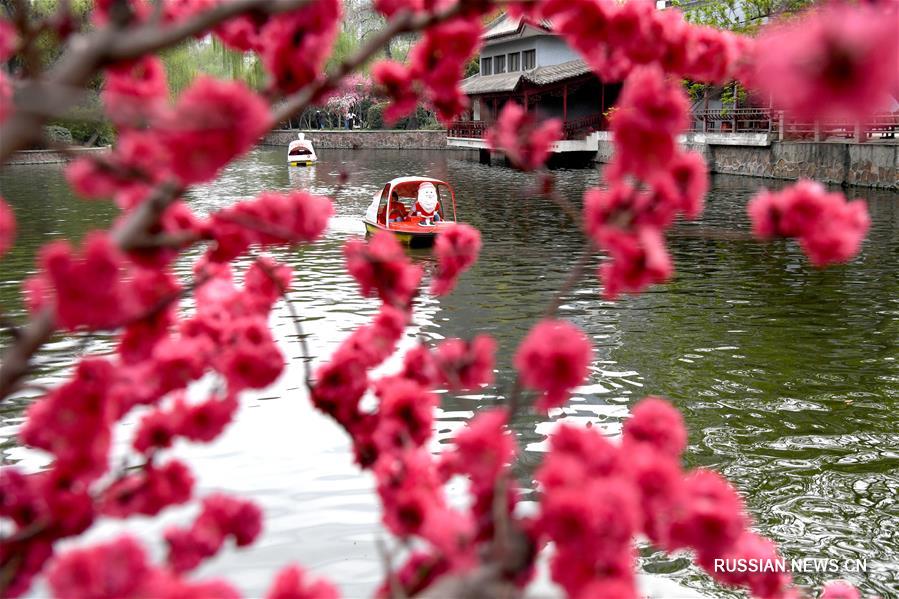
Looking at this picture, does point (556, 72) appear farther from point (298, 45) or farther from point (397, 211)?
point (298, 45)

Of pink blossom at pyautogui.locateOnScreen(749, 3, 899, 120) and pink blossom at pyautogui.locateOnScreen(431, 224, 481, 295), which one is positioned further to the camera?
pink blossom at pyautogui.locateOnScreen(431, 224, 481, 295)

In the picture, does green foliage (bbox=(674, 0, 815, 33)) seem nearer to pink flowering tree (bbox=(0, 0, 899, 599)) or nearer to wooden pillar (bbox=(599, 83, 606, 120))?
wooden pillar (bbox=(599, 83, 606, 120))

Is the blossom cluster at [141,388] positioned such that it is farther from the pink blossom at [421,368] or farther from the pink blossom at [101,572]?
the pink blossom at [421,368]

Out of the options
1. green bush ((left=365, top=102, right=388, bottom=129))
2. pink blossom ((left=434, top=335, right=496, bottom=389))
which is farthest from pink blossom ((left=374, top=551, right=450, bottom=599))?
green bush ((left=365, top=102, right=388, bottom=129))

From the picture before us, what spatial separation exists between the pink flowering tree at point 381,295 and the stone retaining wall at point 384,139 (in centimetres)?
6317

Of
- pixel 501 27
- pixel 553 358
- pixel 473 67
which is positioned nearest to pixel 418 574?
pixel 553 358

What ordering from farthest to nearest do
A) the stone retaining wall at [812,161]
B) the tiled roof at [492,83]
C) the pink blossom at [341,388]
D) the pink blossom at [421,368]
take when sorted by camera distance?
the tiled roof at [492,83] → the stone retaining wall at [812,161] → the pink blossom at [341,388] → the pink blossom at [421,368]

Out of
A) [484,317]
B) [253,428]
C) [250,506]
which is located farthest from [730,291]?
[250,506]

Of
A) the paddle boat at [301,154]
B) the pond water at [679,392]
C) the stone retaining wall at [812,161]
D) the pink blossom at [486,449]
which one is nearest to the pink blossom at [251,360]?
the pink blossom at [486,449]

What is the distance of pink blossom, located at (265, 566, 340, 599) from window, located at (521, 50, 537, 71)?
48.0 m

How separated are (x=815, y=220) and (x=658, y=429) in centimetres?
69

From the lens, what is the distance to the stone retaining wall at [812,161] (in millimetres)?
27672

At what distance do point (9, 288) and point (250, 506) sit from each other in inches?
556

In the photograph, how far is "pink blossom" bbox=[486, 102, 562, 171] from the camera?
9.29 ft
